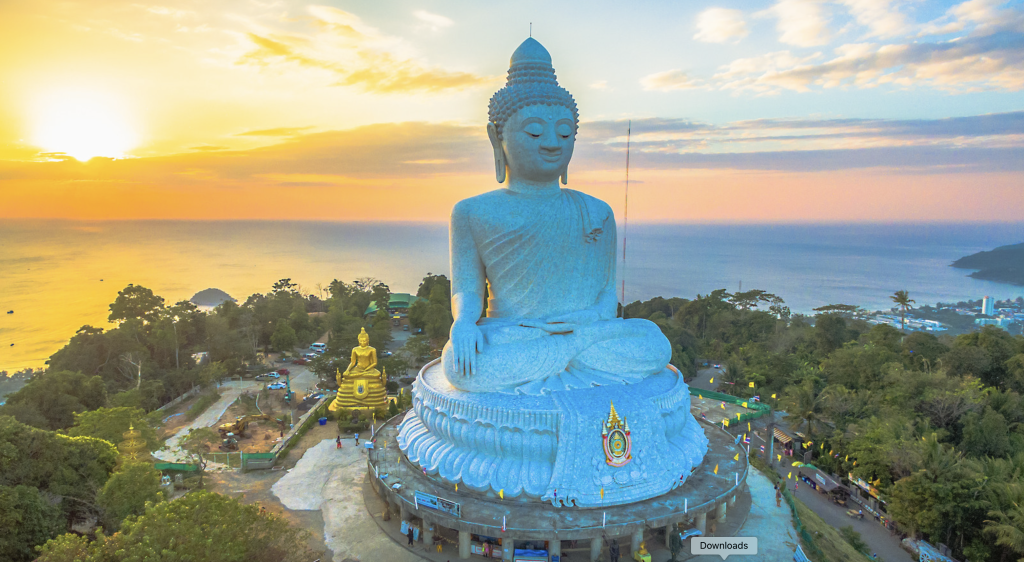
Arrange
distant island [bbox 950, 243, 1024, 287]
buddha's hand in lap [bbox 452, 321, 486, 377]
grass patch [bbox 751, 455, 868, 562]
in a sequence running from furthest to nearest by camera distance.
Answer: distant island [bbox 950, 243, 1024, 287], buddha's hand in lap [bbox 452, 321, 486, 377], grass patch [bbox 751, 455, 868, 562]

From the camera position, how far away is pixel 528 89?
12883mm

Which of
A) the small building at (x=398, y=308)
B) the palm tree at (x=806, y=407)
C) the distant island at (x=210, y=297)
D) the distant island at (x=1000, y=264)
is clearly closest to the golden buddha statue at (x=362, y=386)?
the palm tree at (x=806, y=407)

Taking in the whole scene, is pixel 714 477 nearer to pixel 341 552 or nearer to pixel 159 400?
pixel 341 552

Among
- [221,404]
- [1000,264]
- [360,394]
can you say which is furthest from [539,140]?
[1000,264]

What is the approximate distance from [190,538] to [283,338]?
74.5 ft

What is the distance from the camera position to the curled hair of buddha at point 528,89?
12836mm

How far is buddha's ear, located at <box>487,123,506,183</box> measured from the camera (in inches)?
538

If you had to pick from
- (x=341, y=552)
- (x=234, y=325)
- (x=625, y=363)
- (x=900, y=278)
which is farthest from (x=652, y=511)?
(x=900, y=278)

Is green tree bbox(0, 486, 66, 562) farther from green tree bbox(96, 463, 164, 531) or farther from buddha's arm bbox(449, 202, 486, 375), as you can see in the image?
buddha's arm bbox(449, 202, 486, 375)

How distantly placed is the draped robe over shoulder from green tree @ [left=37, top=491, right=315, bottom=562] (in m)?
4.57

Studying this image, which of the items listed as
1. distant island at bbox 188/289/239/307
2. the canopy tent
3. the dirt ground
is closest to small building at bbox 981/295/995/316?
the canopy tent

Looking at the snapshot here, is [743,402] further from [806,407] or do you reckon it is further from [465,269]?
[465,269]

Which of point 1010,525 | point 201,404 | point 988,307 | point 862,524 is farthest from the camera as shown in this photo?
point 988,307

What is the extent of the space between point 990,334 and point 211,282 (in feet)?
199
